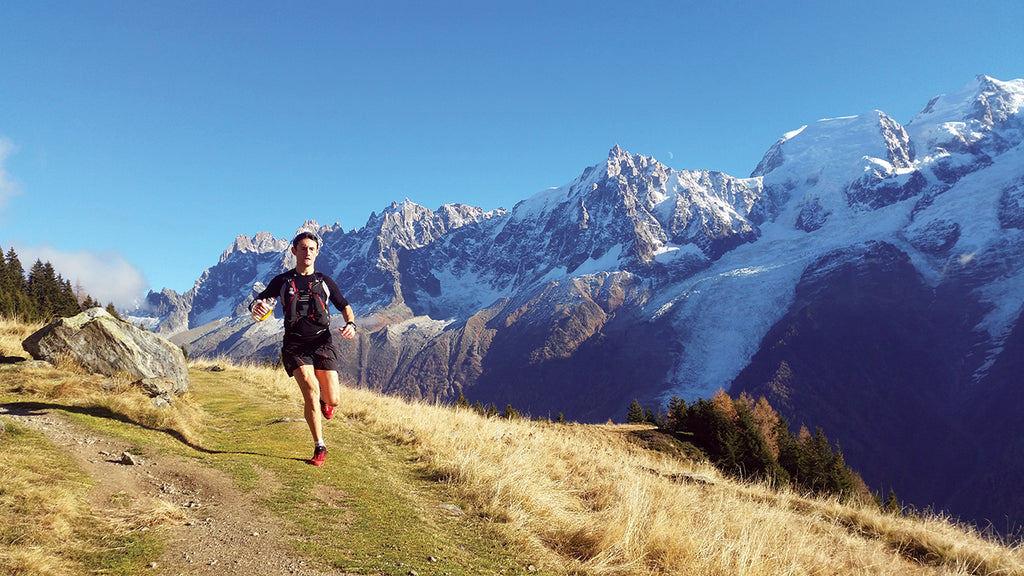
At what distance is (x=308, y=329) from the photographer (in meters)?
6.78

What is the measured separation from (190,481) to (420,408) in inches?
321

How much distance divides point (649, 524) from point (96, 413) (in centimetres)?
894

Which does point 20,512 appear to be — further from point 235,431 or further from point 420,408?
point 420,408

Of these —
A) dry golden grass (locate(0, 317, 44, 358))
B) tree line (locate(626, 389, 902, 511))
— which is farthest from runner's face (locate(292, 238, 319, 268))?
tree line (locate(626, 389, 902, 511))

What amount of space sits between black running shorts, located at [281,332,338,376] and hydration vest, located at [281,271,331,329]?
31 cm

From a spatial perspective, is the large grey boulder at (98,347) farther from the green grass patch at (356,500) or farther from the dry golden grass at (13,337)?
the green grass patch at (356,500)

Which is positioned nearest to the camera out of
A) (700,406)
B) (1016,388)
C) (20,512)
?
(20,512)

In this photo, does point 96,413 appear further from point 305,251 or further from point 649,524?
point 649,524

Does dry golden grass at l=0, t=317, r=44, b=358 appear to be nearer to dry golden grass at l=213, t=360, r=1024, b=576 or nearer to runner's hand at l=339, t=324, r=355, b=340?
dry golden grass at l=213, t=360, r=1024, b=576

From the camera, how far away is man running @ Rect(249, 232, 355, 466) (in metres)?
6.76

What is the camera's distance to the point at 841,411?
170750 mm

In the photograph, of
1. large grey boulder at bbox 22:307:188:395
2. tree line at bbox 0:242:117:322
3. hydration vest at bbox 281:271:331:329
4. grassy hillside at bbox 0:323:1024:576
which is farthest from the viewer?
tree line at bbox 0:242:117:322

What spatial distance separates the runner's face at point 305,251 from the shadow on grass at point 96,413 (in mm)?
2961

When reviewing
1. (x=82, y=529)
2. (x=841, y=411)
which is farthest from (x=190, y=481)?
(x=841, y=411)
